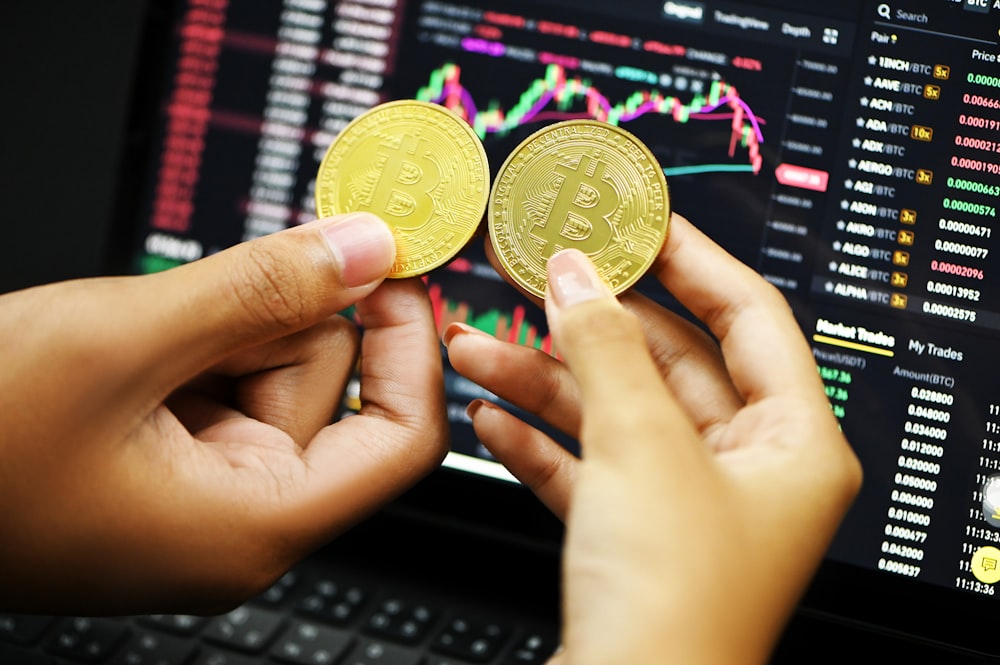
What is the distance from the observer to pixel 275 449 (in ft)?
2.05

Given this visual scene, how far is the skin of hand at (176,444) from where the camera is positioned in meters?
0.54

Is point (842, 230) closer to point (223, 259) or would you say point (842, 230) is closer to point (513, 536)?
point (513, 536)

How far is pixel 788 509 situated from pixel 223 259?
41 centimetres

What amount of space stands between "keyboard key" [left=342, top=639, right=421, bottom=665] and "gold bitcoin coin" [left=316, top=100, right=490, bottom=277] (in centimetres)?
37

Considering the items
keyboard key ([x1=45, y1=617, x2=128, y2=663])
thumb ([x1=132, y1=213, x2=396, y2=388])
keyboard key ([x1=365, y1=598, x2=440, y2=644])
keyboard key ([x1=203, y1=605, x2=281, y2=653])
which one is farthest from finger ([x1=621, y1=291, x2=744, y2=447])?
keyboard key ([x1=45, y1=617, x2=128, y2=663])

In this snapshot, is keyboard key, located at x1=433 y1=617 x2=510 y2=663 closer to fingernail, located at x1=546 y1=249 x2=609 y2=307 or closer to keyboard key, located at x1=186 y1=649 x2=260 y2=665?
keyboard key, located at x1=186 y1=649 x2=260 y2=665

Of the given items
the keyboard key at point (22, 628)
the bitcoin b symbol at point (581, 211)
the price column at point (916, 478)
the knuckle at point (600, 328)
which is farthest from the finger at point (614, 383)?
the keyboard key at point (22, 628)

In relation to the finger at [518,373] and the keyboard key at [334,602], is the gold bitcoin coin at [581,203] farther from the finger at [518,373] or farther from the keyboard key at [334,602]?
the keyboard key at [334,602]

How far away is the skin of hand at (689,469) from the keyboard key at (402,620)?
0.25 metres

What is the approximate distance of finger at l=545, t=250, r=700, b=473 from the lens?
487 mm

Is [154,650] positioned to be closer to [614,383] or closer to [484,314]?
[484,314]

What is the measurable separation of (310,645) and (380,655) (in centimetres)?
7

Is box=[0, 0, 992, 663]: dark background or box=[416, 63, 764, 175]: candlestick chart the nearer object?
box=[416, 63, 764, 175]: candlestick chart

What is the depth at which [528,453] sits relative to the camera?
69cm
